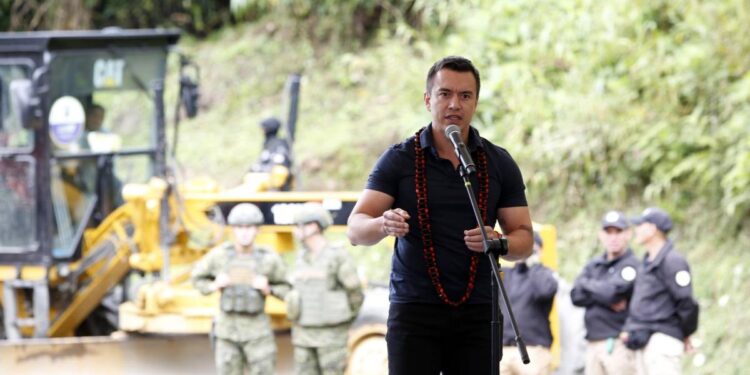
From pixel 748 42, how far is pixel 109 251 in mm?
5836

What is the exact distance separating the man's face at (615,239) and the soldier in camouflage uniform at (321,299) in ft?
5.44

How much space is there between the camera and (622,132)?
12703 millimetres

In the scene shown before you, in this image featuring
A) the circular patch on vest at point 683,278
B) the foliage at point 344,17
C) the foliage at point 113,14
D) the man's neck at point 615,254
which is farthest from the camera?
the foliage at point 113,14

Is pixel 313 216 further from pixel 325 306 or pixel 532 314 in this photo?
pixel 532 314

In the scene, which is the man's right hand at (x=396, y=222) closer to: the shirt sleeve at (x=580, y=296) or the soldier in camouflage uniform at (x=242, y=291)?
the soldier in camouflage uniform at (x=242, y=291)

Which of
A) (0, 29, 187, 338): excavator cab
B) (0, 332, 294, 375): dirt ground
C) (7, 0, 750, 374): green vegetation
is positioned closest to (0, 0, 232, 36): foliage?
(7, 0, 750, 374): green vegetation

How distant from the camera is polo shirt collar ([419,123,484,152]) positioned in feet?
15.8

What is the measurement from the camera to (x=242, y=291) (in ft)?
28.9

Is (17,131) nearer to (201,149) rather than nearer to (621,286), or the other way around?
(621,286)

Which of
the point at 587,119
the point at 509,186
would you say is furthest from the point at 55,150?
the point at 509,186

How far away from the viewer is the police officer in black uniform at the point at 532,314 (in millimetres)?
8688

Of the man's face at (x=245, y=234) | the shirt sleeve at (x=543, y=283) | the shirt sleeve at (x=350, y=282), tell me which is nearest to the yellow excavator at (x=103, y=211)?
the shirt sleeve at (x=350, y=282)

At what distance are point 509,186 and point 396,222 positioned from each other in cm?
58

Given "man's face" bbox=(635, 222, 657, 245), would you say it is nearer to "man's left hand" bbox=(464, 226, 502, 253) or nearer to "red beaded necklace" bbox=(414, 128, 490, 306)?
"red beaded necklace" bbox=(414, 128, 490, 306)
